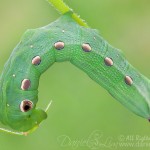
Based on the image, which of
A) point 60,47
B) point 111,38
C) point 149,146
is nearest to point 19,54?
point 60,47

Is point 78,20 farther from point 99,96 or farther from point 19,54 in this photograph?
point 99,96

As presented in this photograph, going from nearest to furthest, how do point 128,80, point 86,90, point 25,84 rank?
point 25,84 → point 128,80 → point 86,90

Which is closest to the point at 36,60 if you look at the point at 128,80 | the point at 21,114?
the point at 21,114

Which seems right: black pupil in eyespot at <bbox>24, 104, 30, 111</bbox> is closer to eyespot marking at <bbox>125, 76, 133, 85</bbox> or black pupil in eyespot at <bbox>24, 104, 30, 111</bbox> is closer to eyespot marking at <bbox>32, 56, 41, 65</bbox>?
eyespot marking at <bbox>32, 56, 41, 65</bbox>

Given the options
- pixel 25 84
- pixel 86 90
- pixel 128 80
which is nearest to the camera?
pixel 25 84

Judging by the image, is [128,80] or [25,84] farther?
[128,80]

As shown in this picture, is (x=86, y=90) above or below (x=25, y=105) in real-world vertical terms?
below

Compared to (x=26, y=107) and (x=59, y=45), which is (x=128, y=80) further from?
(x=26, y=107)
